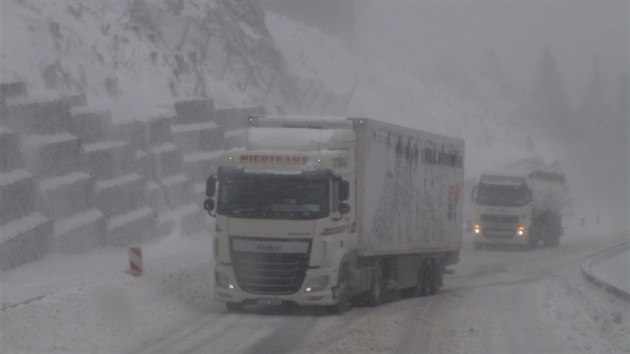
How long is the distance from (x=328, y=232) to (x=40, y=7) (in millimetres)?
16890

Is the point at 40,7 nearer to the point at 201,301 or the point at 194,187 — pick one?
the point at 194,187

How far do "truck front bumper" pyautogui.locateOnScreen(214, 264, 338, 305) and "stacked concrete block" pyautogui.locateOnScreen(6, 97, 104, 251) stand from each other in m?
5.85

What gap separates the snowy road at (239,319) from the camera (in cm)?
1460

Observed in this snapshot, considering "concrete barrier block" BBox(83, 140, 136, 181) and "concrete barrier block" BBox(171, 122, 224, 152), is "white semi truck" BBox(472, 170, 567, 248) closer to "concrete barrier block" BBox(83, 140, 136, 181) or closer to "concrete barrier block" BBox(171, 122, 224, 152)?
"concrete barrier block" BBox(171, 122, 224, 152)

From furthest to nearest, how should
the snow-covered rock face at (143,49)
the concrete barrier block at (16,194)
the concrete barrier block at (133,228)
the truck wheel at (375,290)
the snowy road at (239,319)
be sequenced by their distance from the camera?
the snow-covered rock face at (143,49) < the concrete barrier block at (133,228) < the truck wheel at (375,290) < the concrete barrier block at (16,194) < the snowy road at (239,319)

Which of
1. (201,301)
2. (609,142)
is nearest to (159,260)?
(201,301)

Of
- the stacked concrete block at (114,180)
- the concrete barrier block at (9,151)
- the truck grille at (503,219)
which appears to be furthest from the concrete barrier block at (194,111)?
the truck grille at (503,219)

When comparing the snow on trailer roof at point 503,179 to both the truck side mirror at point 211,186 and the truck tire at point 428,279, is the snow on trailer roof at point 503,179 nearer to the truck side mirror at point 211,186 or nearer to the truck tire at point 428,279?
the truck tire at point 428,279

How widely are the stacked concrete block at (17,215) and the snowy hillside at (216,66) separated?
3092 mm

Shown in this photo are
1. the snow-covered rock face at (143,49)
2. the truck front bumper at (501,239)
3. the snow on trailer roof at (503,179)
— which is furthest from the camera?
the snow on trailer roof at (503,179)

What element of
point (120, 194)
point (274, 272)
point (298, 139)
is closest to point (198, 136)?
point (120, 194)

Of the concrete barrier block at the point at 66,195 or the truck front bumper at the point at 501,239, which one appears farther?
the truck front bumper at the point at 501,239

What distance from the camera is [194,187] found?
33.8 m

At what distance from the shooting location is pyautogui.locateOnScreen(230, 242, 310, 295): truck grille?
17938 mm
